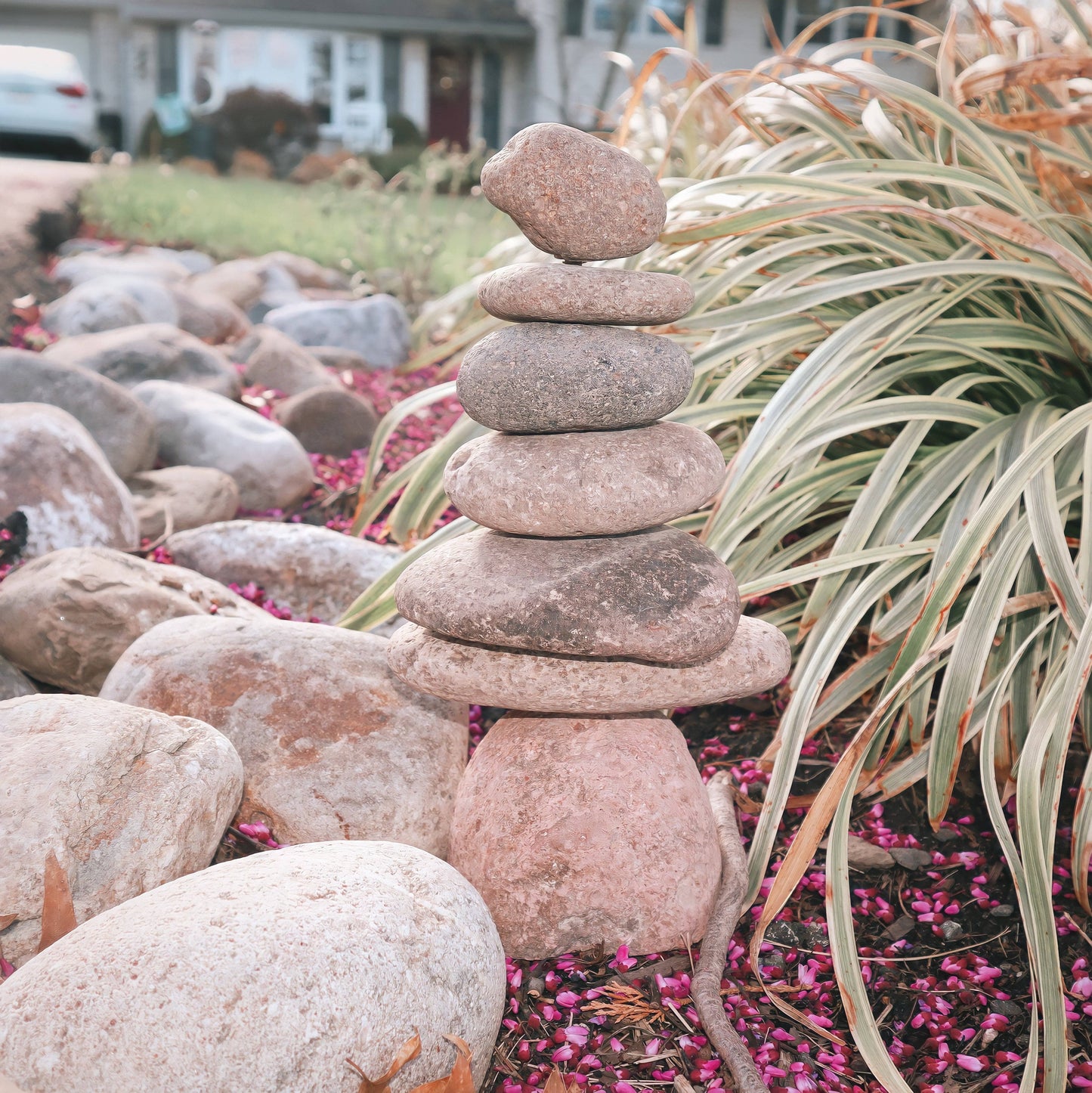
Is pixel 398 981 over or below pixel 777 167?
below

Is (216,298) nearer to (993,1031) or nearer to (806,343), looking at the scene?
(806,343)

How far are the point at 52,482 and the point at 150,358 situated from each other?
1606mm

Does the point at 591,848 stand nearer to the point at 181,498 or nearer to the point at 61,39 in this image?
the point at 181,498

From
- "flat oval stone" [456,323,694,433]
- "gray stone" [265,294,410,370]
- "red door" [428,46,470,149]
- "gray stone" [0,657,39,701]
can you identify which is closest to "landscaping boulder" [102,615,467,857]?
"gray stone" [0,657,39,701]

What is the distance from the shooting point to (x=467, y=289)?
4.47 meters

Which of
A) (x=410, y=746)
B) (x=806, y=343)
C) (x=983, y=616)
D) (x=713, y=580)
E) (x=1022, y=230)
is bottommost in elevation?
(x=410, y=746)

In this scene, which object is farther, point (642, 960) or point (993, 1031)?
point (642, 960)

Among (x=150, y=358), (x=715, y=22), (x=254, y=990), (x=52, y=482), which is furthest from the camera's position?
(x=715, y=22)

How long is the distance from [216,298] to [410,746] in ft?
15.4

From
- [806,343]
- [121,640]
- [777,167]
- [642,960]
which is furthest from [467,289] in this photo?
[642,960]

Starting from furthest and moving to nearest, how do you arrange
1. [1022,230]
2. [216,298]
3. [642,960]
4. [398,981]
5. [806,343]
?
[216,298]
[806,343]
[1022,230]
[642,960]
[398,981]

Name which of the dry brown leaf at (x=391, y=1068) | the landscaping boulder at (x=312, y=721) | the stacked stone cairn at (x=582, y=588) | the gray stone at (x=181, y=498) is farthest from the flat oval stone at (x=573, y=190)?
the gray stone at (x=181, y=498)

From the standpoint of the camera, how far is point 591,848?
1870 millimetres

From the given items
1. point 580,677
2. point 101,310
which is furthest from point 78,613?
point 101,310
